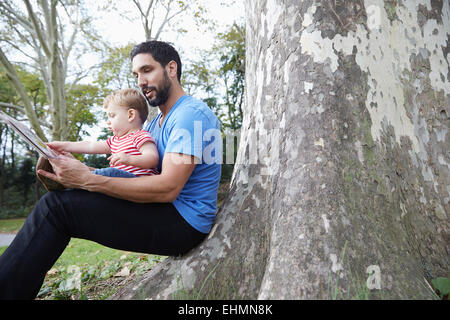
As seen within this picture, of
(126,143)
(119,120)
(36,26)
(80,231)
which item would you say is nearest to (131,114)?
(119,120)

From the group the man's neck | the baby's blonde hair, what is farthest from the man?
the baby's blonde hair

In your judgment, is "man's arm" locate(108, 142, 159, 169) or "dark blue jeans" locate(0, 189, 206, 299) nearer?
"dark blue jeans" locate(0, 189, 206, 299)

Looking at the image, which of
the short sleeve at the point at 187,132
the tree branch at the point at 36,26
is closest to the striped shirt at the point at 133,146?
the short sleeve at the point at 187,132

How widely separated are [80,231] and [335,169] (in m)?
1.56

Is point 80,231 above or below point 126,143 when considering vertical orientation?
below

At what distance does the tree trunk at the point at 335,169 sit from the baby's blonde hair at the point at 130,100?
2.70ft

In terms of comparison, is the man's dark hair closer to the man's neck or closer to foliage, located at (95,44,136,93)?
the man's neck

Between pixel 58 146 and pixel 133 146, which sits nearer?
pixel 133 146

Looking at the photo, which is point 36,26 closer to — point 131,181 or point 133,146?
point 133,146

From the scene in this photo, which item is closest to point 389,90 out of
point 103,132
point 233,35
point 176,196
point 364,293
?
point 364,293

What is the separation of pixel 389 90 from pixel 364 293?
4.27 ft

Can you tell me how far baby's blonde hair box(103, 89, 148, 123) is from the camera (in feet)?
8.41

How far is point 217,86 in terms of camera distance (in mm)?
18531

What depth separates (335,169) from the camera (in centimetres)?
191
